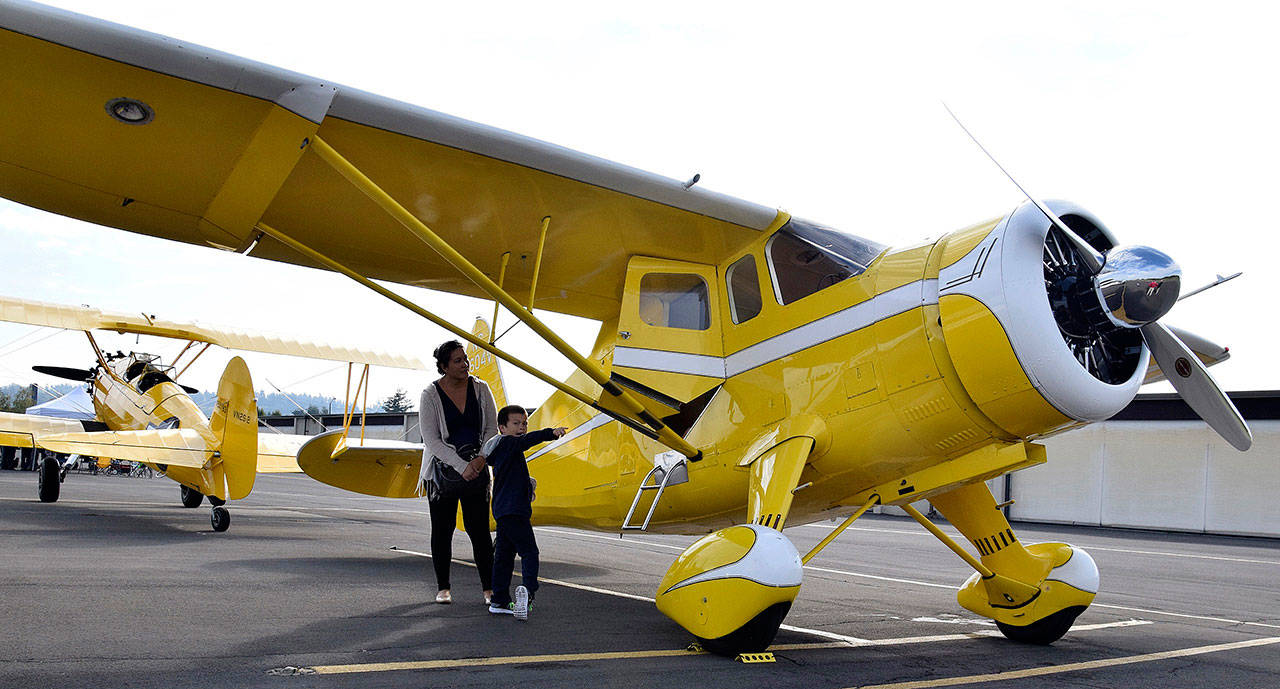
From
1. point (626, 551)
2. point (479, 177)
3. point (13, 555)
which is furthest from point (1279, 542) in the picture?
point (13, 555)

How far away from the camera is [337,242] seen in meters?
6.22

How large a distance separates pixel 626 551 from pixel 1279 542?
19711mm

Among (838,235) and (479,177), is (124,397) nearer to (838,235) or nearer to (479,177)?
(479,177)

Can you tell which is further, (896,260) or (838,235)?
(838,235)

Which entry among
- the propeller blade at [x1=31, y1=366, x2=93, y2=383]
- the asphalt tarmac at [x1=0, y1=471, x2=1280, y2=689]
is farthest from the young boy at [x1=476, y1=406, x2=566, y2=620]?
the propeller blade at [x1=31, y1=366, x2=93, y2=383]

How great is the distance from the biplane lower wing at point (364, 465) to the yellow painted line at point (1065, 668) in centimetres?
580

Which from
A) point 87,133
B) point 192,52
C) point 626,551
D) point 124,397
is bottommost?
point 626,551

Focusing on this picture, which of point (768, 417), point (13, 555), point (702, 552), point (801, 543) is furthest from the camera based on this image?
point (801, 543)

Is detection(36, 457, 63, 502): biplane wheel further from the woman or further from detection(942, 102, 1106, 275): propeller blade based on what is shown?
detection(942, 102, 1106, 275): propeller blade

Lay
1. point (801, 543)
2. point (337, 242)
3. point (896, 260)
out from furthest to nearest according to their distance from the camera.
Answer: point (801, 543) < point (337, 242) < point (896, 260)

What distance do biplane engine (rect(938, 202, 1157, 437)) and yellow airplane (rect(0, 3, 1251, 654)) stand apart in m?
0.01

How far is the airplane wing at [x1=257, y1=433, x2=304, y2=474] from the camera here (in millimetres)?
15781

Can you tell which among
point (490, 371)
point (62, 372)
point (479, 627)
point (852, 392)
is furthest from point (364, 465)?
point (62, 372)

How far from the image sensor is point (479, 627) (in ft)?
16.8
